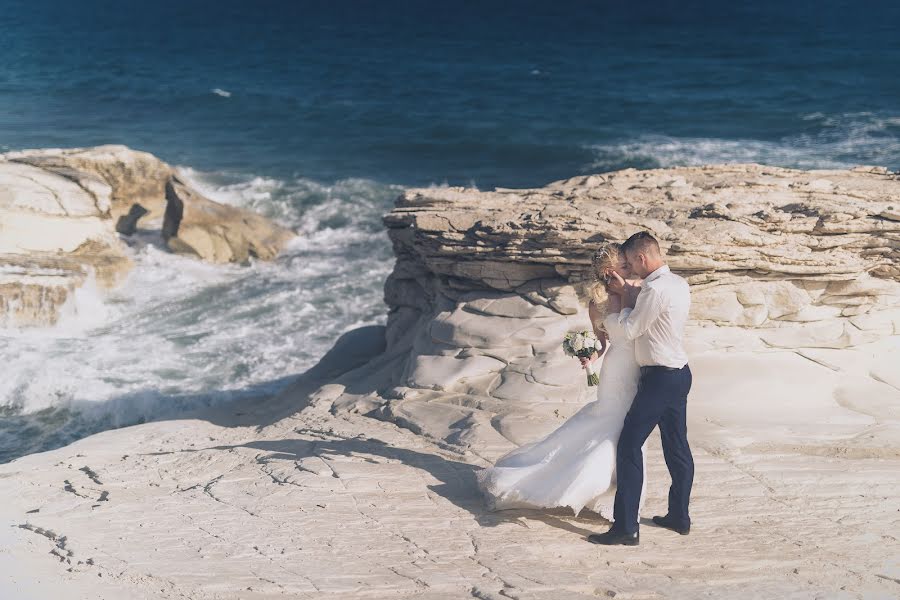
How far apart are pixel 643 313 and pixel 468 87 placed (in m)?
28.1

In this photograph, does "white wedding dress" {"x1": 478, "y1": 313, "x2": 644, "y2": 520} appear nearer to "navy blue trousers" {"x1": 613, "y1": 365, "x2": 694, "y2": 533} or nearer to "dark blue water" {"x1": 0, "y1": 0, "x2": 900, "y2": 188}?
→ "navy blue trousers" {"x1": 613, "y1": 365, "x2": 694, "y2": 533}

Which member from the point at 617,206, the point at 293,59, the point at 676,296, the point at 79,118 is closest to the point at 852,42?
the point at 293,59

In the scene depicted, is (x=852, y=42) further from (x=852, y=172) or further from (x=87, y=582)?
(x=87, y=582)

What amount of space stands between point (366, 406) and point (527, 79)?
1047 inches

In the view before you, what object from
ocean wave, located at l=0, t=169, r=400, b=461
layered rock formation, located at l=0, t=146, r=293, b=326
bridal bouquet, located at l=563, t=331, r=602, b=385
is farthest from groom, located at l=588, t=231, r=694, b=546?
layered rock formation, located at l=0, t=146, r=293, b=326

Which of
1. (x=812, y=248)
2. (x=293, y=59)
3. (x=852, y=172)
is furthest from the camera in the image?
(x=293, y=59)

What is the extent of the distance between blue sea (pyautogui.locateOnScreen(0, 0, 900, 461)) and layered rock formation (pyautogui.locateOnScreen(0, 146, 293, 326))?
0.48 metres

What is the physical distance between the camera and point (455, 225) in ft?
29.1

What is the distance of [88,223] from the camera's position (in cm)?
1611

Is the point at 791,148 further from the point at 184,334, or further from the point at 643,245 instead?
the point at 643,245

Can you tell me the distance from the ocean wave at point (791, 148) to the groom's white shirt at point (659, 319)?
17.7 m

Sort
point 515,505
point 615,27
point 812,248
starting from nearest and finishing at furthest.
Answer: point 515,505
point 812,248
point 615,27

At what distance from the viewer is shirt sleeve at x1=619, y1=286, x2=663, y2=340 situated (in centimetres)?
532

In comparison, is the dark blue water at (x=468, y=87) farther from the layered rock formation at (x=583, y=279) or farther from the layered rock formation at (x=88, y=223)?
the layered rock formation at (x=583, y=279)
